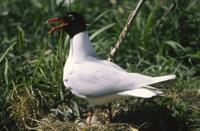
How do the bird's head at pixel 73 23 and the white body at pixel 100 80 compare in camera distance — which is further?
the bird's head at pixel 73 23

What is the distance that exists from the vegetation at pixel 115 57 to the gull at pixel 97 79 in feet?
1.35

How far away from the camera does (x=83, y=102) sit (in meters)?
6.72

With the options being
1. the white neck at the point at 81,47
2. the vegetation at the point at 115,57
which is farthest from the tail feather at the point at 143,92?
the white neck at the point at 81,47

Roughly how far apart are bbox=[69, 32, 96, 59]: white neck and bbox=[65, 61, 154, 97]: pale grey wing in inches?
6.0

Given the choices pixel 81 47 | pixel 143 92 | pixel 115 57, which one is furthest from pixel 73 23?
pixel 143 92

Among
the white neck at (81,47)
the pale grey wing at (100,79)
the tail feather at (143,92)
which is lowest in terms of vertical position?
the tail feather at (143,92)

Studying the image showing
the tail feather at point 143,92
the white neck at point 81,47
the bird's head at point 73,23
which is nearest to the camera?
the tail feather at point 143,92

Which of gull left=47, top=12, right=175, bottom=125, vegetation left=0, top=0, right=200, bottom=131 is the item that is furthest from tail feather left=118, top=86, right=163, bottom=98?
vegetation left=0, top=0, right=200, bottom=131

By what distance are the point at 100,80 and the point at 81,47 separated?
497 millimetres

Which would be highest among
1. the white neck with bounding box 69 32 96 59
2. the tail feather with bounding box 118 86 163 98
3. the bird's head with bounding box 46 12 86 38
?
the bird's head with bounding box 46 12 86 38

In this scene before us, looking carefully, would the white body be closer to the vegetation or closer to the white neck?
the white neck

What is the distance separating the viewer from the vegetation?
627 cm

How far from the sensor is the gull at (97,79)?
570 cm

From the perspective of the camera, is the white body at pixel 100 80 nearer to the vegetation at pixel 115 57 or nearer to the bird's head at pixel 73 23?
the bird's head at pixel 73 23
